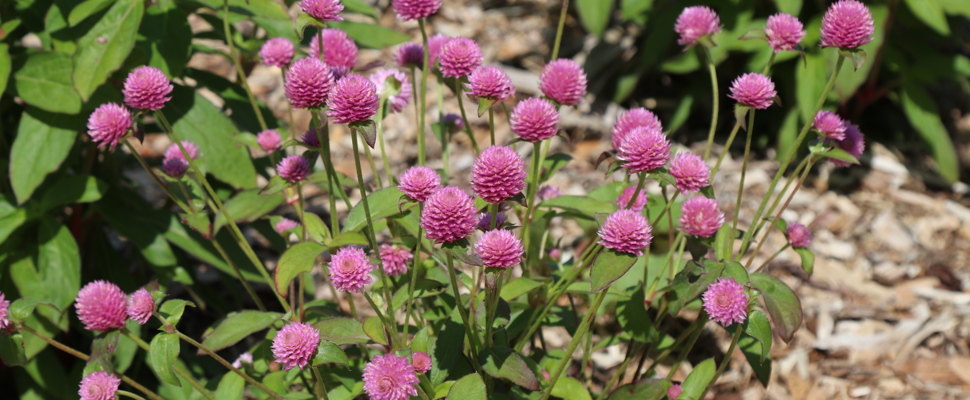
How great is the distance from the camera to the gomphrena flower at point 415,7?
1.76 m

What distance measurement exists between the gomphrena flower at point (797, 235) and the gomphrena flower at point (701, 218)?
236 mm

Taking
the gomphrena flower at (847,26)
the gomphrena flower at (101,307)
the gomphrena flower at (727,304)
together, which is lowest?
the gomphrena flower at (101,307)

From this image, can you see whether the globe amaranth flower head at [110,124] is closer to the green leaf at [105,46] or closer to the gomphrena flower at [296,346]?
the green leaf at [105,46]

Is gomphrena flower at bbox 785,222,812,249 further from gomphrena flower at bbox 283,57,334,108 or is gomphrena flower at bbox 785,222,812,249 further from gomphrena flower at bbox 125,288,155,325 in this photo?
gomphrena flower at bbox 125,288,155,325

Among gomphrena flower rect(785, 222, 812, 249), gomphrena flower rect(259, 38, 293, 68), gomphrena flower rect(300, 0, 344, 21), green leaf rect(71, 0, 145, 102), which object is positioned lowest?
gomphrena flower rect(785, 222, 812, 249)

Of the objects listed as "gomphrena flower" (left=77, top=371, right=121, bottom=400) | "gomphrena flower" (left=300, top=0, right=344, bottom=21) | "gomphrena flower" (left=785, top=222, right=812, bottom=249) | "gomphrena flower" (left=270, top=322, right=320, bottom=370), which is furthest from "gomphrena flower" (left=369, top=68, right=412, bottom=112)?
"gomphrena flower" (left=785, top=222, right=812, bottom=249)

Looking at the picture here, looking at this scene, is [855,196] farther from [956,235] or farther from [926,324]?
[926,324]

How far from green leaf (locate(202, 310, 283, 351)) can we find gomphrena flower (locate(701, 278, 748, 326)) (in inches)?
36.0

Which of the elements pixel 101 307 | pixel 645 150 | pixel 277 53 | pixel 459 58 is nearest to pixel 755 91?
pixel 645 150

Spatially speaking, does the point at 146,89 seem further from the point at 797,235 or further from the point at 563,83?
the point at 797,235

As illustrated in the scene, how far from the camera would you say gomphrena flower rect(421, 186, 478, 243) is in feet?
4.51

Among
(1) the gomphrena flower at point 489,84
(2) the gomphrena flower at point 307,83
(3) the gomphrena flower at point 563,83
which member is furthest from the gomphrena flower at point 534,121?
(2) the gomphrena flower at point 307,83

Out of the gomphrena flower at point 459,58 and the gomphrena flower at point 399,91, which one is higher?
the gomphrena flower at point 459,58

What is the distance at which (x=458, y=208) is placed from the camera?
1.38m
